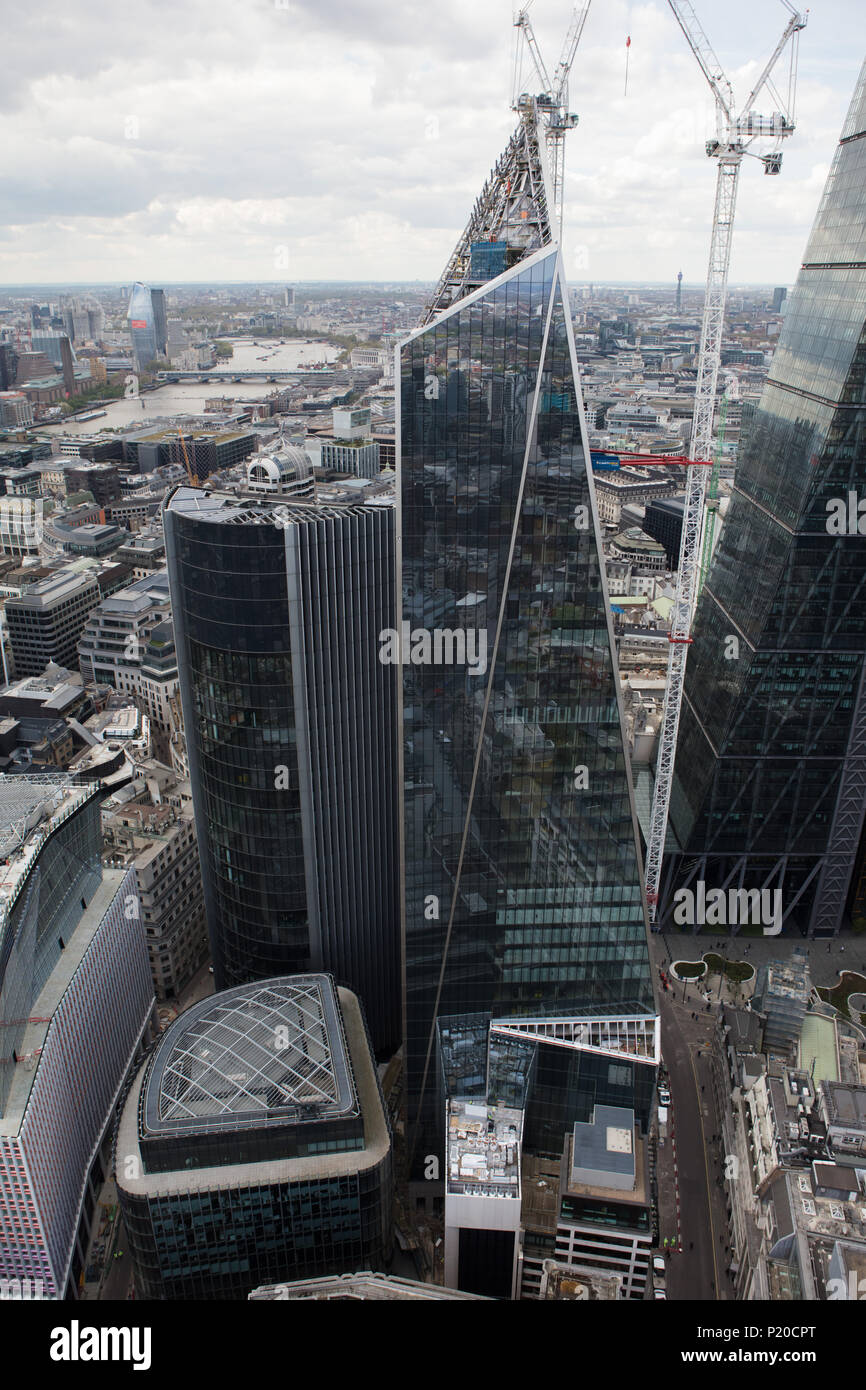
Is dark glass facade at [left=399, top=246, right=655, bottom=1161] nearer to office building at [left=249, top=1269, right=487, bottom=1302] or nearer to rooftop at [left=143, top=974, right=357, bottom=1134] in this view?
rooftop at [left=143, top=974, right=357, bottom=1134]

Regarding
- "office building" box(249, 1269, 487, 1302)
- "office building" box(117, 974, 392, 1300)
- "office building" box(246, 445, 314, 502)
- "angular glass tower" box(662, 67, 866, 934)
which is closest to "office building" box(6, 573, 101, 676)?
"office building" box(246, 445, 314, 502)

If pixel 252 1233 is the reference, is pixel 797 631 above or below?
above

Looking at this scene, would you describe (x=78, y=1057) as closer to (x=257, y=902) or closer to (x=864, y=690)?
(x=257, y=902)

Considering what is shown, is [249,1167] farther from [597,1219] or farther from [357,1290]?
[597,1219]

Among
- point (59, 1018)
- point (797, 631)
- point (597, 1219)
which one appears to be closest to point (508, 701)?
point (597, 1219)

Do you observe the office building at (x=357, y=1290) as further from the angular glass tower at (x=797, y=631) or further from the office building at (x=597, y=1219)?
the angular glass tower at (x=797, y=631)

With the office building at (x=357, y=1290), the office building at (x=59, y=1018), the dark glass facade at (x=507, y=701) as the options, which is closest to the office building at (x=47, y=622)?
the office building at (x=59, y=1018)

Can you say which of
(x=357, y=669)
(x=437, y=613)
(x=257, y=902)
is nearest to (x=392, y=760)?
(x=357, y=669)
